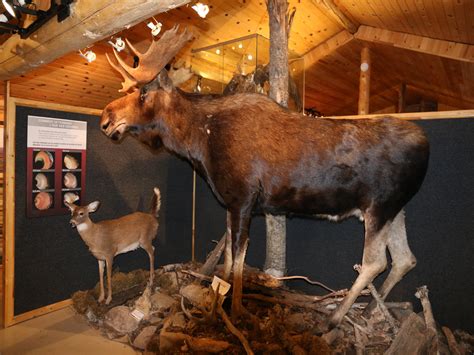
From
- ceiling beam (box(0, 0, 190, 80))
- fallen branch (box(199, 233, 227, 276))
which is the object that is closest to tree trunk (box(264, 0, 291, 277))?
fallen branch (box(199, 233, 227, 276))

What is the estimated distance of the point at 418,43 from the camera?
6.08 meters

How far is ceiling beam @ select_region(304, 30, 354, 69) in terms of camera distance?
7.21 metres

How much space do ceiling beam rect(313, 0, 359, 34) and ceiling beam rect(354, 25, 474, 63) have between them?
1.02ft

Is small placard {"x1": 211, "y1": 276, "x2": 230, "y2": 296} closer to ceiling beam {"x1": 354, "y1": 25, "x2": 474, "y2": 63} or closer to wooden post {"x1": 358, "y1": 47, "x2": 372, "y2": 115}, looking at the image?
ceiling beam {"x1": 354, "y1": 25, "x2": 474, "y2": 63}

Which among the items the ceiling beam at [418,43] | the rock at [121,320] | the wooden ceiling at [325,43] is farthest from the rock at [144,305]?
the ceiling beam at [418,43]

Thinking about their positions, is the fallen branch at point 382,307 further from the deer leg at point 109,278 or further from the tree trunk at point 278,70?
the deer leg at point 109,278

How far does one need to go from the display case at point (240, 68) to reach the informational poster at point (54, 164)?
6.34 feet

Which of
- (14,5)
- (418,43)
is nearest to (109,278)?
(14,5)

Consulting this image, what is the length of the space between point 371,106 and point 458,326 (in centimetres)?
1025

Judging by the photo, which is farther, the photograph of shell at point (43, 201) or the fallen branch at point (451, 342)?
the photograph of shell at point (43, 201)

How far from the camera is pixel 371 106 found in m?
12.0

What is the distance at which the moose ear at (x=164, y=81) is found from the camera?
277 cm

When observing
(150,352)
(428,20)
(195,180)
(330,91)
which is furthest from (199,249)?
(330,91)

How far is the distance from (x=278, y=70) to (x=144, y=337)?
3.01 meters
